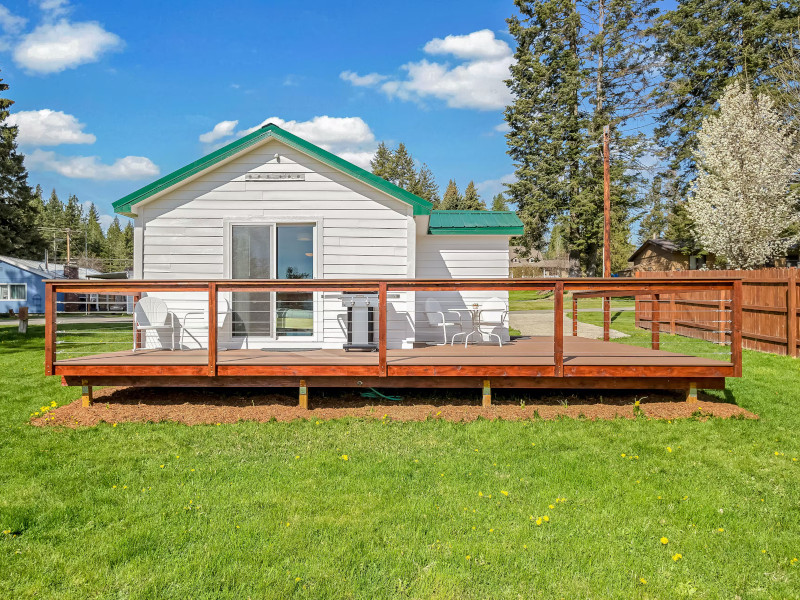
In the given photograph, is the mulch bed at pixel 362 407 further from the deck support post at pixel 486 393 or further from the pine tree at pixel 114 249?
the pine tree at pixel 114 249

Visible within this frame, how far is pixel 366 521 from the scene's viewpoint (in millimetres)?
3162

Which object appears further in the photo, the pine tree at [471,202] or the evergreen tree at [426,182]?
the evergreen tree at [426,182]

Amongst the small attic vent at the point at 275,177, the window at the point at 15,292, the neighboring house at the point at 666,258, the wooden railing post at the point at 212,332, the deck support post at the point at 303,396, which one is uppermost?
the neighboring house at the point at 666,258

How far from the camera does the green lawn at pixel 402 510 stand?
8.40 ft

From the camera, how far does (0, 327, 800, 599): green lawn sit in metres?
2.56

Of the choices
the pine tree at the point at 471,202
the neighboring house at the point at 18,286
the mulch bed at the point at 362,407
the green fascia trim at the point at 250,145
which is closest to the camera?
the mulch bed at the point at 362,407

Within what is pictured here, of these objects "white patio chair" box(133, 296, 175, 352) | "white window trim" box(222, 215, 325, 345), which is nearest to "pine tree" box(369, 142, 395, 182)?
"white window trim" box(222, 215, 325, 345)

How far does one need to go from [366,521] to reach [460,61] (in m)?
30.8

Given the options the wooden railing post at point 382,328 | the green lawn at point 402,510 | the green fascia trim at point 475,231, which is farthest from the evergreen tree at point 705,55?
the green lawn at point 402,510

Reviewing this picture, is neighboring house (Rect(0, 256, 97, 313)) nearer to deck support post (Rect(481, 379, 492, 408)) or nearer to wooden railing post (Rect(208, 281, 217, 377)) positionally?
wooden railing post (Rect(208, 281, 217, 377))

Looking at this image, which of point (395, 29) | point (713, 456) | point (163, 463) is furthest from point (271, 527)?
point (395, 29)

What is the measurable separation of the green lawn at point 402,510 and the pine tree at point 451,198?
118 feet

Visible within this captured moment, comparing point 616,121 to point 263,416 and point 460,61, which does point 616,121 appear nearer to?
point 460,61

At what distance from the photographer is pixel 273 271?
774 centimetres
